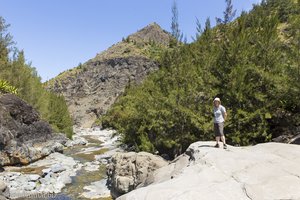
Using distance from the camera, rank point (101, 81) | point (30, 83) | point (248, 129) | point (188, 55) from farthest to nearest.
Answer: point (101, 81), point (30, 83), point (188, 55), point (248, 129)

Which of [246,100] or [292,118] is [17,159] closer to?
[246,100]

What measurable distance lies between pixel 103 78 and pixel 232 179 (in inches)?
4964

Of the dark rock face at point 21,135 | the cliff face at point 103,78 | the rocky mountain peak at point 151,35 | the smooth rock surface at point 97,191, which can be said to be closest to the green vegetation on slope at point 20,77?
the dark rock face at point 21,135

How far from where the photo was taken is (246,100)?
955 inches

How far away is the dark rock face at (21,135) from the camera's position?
3150 centimetres

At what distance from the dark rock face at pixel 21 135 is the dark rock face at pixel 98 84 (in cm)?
7975

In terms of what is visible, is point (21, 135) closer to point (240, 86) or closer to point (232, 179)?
point (240, 86)

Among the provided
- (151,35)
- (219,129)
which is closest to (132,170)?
(219,129)

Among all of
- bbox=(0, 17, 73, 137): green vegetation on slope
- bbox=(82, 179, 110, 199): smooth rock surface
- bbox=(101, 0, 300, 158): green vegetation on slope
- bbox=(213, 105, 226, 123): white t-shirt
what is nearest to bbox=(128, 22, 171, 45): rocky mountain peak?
bbox=(0, 17, 73, 137): green vegetation on slope

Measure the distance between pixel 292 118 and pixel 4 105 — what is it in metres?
28.4

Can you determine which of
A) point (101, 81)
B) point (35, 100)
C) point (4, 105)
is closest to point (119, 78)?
point (101, 81)

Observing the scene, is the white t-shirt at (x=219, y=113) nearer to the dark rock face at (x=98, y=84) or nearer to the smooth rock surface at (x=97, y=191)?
the smooth rock surface at (x=97, y=191)

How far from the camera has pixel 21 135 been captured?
116 feet

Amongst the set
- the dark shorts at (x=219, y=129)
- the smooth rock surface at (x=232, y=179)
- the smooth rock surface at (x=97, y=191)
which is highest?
the dark shorts at (x=219, y=129)
